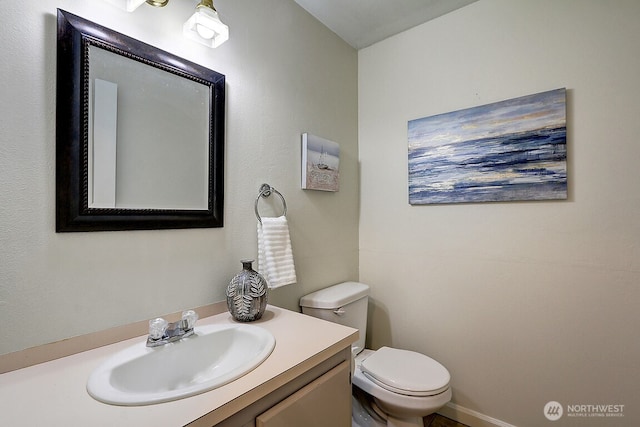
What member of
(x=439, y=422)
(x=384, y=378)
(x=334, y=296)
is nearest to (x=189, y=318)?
(x=334, y=296)

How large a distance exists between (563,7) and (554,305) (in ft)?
4.64

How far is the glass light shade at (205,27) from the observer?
0.98 metres

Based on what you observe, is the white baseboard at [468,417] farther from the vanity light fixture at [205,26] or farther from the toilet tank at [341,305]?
the vanity light fixture at [205,26]

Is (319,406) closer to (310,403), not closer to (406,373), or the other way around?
(310,403)

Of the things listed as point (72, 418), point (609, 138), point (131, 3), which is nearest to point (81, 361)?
point (72, 418)

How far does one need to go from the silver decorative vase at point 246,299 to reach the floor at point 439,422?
1.27m

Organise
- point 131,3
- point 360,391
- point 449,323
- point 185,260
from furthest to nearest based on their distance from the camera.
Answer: point 449,323 → point 360,391 → point 185,260 → point 131,3

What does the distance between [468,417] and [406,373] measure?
0.59 metres

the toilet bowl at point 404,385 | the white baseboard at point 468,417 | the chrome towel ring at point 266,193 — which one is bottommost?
the white baseboard at point 468,417

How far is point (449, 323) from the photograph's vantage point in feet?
5.44

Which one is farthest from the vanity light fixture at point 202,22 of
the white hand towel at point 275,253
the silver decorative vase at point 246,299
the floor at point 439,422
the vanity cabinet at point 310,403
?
the floor at point 439,422

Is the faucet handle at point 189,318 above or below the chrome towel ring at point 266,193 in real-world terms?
below

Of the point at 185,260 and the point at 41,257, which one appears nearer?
the point at 41,257

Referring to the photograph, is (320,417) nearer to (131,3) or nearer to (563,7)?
(131,3)
